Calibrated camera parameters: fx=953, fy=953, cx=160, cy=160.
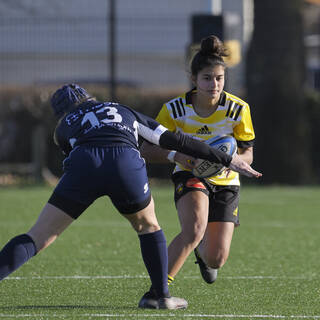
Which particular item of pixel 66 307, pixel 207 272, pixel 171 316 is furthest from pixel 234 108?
pixel 66 307

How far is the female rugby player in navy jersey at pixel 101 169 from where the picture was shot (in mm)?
6172

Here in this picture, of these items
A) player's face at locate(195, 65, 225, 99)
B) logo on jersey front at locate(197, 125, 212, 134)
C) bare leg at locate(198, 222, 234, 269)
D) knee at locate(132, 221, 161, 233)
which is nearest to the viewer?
knee at locate(132, 221, 161, 233)

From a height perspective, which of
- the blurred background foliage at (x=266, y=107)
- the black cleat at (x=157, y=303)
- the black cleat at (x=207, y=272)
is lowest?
the blurred background foliage at (x=266, y=107)

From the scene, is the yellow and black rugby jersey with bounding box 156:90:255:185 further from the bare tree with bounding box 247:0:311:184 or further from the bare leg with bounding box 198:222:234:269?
the bare tree with bounding box 247:0:311:184

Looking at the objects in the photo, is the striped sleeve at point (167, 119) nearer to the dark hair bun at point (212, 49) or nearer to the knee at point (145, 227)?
the dark hair bun at point (212, 49)

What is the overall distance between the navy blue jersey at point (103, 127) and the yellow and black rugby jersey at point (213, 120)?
1000 mm

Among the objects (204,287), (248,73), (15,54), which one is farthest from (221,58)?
(15,54)

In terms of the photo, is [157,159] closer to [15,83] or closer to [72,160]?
[72,160]

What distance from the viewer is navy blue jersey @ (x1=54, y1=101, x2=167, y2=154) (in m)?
6.29

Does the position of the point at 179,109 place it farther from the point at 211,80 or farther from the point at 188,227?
the point at 188,227

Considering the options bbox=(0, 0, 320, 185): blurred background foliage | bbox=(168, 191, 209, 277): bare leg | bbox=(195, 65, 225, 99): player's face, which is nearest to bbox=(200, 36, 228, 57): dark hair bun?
bbox=(195, 65, 225, 99): player's face

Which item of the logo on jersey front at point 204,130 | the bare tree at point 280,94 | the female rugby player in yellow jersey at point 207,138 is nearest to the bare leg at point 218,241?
the female rugby player in yellow jersey at point 207,138

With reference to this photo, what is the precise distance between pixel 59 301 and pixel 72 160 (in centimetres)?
129

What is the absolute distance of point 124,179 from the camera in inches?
246
